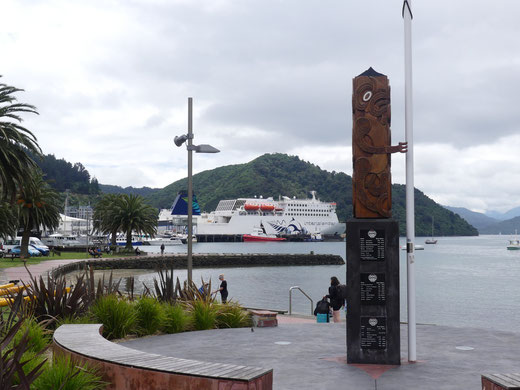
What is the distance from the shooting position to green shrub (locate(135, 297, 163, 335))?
10.2 metres

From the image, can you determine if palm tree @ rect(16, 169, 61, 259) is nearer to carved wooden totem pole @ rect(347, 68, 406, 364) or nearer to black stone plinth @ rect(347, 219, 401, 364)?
carved wooden totem pole @ rect(347, 68, 406, 364)

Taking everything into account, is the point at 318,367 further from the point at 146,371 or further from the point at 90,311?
the point at 90,311

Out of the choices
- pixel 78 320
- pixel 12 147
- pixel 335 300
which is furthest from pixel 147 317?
pixel 12 147

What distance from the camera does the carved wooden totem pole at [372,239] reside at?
26.5 ft

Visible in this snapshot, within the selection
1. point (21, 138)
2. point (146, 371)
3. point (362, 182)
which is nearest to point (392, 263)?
point (362, 182)

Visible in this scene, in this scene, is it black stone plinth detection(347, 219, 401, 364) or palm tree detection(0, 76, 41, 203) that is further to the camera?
palm tree detection(0, 76, 41, 203)

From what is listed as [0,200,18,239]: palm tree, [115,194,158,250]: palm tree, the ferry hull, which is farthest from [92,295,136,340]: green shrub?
the ferry hull

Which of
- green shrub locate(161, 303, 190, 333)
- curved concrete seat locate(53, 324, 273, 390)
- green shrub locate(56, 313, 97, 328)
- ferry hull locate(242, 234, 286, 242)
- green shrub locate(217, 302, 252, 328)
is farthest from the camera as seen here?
ferry hull locate(242, 234, 286, 242)

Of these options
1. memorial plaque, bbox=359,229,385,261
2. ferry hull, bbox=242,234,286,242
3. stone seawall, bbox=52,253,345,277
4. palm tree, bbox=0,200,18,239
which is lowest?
stone seawall, bbox=52,253,345,277

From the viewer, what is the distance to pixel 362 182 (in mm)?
8367

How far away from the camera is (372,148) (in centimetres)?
834

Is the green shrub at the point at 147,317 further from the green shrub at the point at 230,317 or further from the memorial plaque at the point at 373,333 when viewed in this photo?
the memorial plaque at the point at 373,333

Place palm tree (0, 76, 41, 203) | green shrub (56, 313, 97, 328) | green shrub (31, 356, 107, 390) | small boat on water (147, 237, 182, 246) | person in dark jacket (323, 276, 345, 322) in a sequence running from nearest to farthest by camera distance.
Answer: green shrub (31, 356, 107, 390)
green shrub (56, 313, 97, 328)
person in dark jacket (323, 276, 345, 322)
palm tree (0, 76, 41, 203)
small boat on water (147, 237, 182, 246)

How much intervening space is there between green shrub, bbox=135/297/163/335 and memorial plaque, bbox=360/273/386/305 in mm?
3891
